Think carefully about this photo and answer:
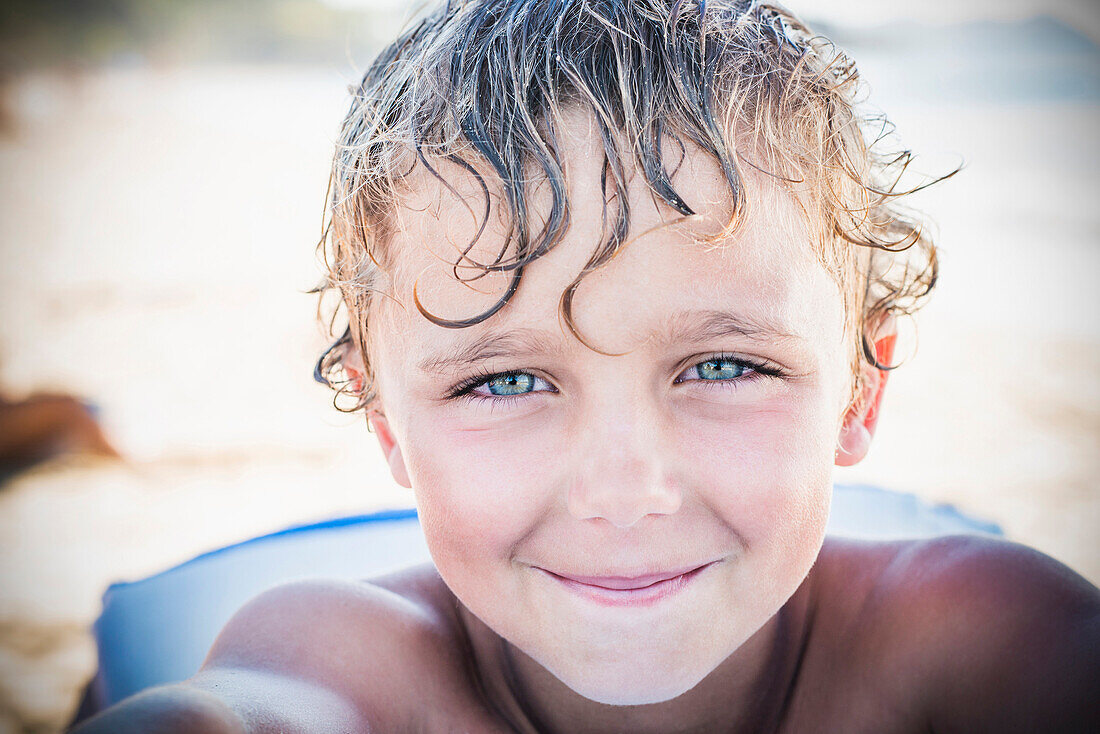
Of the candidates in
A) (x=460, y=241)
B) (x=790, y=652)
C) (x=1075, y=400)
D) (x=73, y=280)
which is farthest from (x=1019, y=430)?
(x=73, y=280)

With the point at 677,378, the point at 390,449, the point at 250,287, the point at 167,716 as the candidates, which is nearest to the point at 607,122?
the point at 677,378

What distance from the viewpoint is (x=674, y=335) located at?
74cm

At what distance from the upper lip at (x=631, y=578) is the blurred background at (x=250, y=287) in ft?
2.20

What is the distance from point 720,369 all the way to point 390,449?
0.43 m

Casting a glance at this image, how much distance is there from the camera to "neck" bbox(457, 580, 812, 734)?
3.51 feet

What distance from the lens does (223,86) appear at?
228 inches

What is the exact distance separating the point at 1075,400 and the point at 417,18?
8.66 feet

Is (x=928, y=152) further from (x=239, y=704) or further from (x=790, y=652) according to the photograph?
(x=239, y=704)

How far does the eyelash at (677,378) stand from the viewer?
80 cm

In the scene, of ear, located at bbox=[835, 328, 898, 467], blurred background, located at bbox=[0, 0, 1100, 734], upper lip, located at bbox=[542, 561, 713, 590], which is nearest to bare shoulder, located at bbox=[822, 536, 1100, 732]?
ear, located at bbox=[835, 328, 898, 467]

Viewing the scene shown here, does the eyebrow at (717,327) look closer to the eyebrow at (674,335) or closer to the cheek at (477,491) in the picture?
the eyebrow at (674,335)

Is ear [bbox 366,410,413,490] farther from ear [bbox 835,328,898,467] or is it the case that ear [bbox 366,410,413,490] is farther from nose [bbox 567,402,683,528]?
ear [bbox 835,328,898,467]

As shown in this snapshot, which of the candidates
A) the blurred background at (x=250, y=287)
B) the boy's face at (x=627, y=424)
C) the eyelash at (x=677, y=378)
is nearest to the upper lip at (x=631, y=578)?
the boy's face at (x=627, y=424)

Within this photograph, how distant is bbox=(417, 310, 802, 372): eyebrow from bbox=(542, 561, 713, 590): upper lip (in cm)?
21
